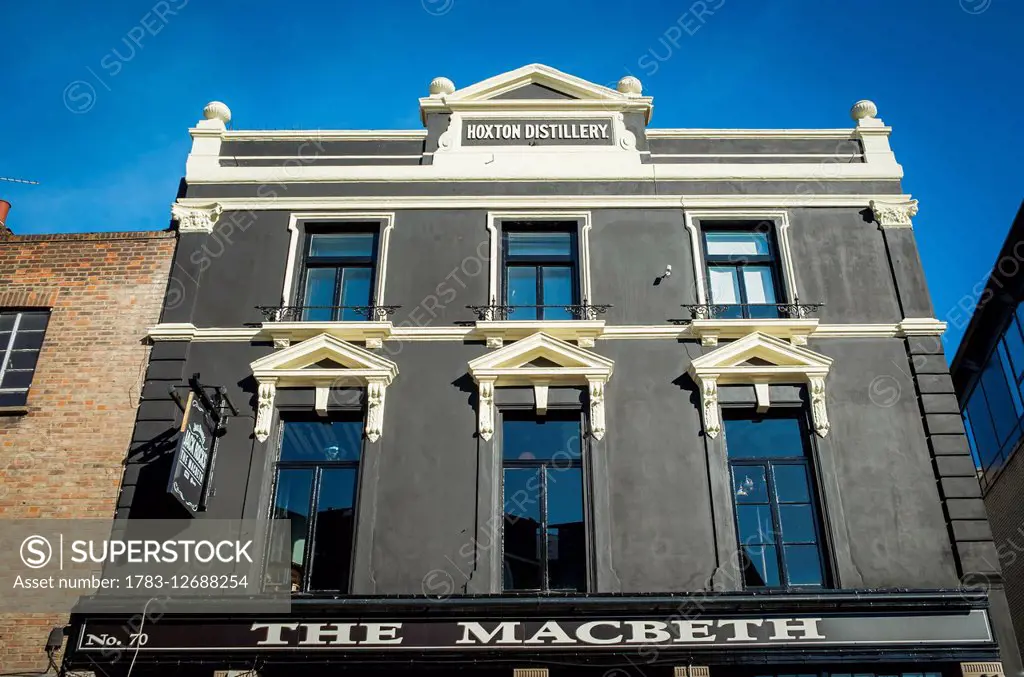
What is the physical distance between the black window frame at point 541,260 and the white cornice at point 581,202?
31cm

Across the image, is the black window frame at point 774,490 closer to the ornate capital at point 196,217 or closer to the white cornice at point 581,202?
the white cornice at point 581,202

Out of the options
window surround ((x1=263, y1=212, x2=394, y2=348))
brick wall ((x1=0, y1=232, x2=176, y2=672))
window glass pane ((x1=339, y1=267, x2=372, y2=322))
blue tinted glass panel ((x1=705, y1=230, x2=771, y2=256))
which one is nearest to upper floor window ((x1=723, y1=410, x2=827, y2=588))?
blue tinted glass panel ((x1=705, y1=230, x2=771, y2=256))

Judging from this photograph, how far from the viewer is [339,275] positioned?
611 inches

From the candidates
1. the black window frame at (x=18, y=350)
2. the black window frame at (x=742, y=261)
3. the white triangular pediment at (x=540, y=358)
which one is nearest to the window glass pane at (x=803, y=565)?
the white triangular pediment at (x=540, y=358)

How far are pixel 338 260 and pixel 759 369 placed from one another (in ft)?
22.8

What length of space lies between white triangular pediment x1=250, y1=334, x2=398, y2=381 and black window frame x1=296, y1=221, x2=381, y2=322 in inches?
30.4

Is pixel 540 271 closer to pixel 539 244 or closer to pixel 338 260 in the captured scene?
pixel 539 244

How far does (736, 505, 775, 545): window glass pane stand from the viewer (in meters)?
13.1

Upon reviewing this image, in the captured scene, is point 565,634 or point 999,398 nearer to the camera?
point 565,634

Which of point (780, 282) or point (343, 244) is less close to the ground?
point (343, 244)

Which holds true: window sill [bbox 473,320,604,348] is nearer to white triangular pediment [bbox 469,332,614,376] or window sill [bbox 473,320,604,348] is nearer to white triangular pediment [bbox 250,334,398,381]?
white triangular pediment [bbox 469,332,614,376]

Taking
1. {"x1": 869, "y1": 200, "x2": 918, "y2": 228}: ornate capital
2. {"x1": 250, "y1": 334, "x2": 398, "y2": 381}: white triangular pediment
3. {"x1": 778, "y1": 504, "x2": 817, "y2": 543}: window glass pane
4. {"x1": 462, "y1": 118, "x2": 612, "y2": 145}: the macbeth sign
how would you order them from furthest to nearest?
{"x1": 462, "y1": 118, "x2": 612, "y2": 145}: the macbeth sign → {"x1": 869, "y1": 200, "x2": 918, "y2": 228}: ornate capital → {"x1": 250, "y1": 334, "x2": 398, "y2": 381}: white triangular pediment → {"x1": 778, "y1": 504, "x2": 817, "y2": 543}: window glass pane

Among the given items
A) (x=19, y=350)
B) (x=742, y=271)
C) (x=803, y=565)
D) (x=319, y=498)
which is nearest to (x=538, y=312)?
A: (x=742, y=271)

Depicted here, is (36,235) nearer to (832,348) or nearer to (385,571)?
(385,571)
